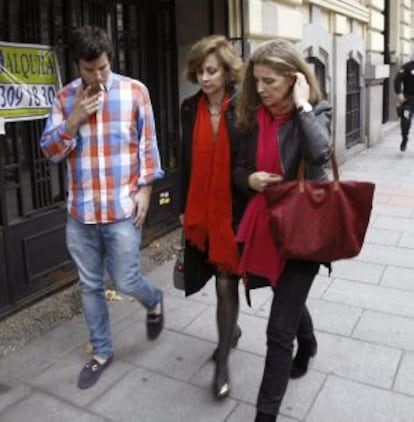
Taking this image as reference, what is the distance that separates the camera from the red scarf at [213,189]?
2881 millimetres

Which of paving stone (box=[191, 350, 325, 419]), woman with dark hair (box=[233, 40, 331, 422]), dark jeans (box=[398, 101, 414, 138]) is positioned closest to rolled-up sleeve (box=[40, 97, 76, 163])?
woman with dark hair (box=[233, 40, 331, 422])

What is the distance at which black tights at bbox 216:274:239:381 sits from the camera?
3.01m

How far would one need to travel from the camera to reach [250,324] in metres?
3.87

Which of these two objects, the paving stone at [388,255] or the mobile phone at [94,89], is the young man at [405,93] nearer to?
the paving stone at [388,255]

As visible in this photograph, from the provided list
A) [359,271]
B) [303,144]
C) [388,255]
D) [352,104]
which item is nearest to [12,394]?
[303,144]

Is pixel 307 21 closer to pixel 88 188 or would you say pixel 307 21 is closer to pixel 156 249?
pixel 156 249

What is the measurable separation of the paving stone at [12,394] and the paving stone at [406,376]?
2004 mm

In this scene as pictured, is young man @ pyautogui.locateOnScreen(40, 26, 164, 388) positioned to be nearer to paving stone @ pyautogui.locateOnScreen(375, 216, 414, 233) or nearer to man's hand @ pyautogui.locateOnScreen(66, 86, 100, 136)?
man's hand @ pyautogui.locateOnScreen(66, 86, 100, 136)

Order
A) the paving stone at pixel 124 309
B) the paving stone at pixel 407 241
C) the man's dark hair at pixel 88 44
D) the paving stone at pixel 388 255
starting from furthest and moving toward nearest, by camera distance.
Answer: the paving stone at pixel 407 241, the paving stone at pixel 388 255, the paving stone at pixel 124 309, the man's dark hair at pixel 88 44

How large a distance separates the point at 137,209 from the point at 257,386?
1161 mm

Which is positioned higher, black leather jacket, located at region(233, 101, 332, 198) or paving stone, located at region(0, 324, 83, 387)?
black leather jacket, located at region(233, 101, 332, 198)

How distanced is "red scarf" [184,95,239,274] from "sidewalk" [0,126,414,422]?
742 mm

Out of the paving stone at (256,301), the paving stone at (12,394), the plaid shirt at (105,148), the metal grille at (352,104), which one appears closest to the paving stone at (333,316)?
the paving stone at (256,301)

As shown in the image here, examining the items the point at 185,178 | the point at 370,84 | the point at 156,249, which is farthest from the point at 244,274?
the point at 370,84
